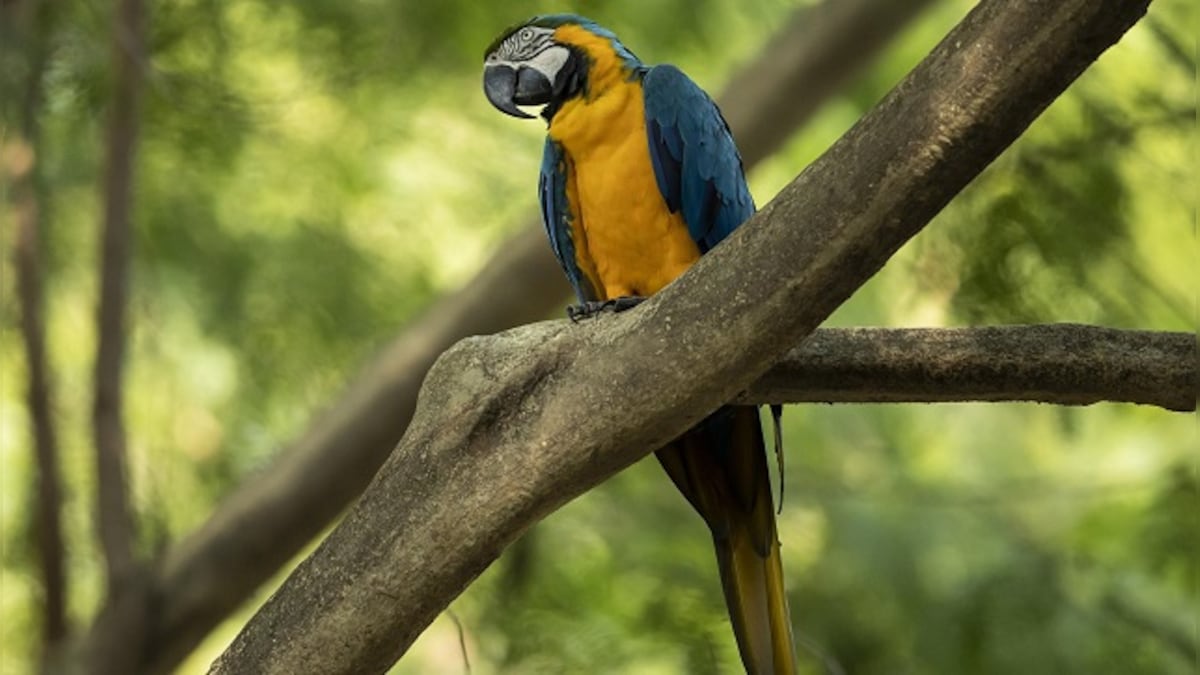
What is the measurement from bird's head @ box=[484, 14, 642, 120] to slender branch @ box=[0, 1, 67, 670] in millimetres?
919

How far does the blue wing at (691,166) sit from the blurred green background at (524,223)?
2.13 ft

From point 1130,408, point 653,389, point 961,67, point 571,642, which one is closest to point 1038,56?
point 961,67

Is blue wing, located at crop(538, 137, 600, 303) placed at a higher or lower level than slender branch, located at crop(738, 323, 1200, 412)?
higher

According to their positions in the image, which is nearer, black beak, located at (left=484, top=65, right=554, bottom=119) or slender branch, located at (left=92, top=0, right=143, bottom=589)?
black beak, located at (left=484, top=65, right=554, bottom=119)

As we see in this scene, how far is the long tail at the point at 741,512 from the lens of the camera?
1667 mm

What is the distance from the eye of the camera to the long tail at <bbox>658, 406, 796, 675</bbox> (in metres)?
1.67

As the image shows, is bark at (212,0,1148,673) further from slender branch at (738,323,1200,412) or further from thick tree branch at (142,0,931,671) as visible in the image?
thick tree branch at (142,0,931,671)

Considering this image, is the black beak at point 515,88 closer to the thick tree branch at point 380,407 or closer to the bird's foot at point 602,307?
the bird's foot at point 602,307

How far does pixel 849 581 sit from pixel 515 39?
116 centimetres

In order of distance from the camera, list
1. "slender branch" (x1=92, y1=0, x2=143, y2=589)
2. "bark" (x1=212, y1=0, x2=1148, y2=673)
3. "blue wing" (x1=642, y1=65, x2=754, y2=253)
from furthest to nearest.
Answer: "slender branch" (x1=92, y1=0, x2=143, y2=589), "blue wing" (x1=642, y1=65, x2=754, y2=253), "bark" (x1=212, y1=0, x2=1148, y2=673)

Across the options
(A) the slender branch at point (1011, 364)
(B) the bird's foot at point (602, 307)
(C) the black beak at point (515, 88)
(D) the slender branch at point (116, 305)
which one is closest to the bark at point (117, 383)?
(D) the slender branch at point (116, 305)

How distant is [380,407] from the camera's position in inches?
98.3

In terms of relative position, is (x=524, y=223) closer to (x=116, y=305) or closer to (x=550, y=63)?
(x=116, y=305)

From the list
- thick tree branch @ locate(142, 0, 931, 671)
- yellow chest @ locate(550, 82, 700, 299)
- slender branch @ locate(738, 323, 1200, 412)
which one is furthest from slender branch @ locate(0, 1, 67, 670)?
slender branch @ locate(738, 323, 1200, 412)
